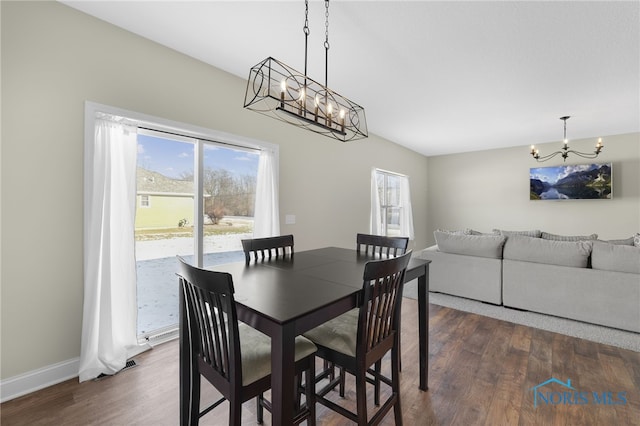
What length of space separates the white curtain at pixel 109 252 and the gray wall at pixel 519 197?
6704 mm

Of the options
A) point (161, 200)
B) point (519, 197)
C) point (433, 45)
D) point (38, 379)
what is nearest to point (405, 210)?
point (519, 197)

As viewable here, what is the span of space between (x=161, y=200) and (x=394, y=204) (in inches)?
185

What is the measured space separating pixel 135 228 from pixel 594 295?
4.43 metres

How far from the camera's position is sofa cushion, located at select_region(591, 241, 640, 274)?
8.70 feet

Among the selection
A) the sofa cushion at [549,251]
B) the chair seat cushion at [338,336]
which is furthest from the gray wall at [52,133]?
the sofa cushion at [549,251]

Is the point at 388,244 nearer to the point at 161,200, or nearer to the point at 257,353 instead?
the point at 257,353

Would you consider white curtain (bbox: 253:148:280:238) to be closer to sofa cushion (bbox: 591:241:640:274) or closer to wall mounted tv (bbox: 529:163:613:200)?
sofa cushion (bbox: 591:241:640:274)

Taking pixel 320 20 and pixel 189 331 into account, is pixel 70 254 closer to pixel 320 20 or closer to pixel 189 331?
pixel 189 331

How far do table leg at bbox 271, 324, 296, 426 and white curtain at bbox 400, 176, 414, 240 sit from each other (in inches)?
218

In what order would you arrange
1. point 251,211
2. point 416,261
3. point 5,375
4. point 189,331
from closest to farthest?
point 189,331 → point 5,375 → point 416,261 → point 251,211

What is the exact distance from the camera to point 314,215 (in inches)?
148

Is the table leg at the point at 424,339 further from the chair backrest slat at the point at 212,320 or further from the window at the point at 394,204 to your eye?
the window at the point at 394,204

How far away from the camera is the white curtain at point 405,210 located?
20.3 feet

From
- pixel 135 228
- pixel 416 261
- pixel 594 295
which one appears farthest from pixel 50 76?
pixel 594 295
